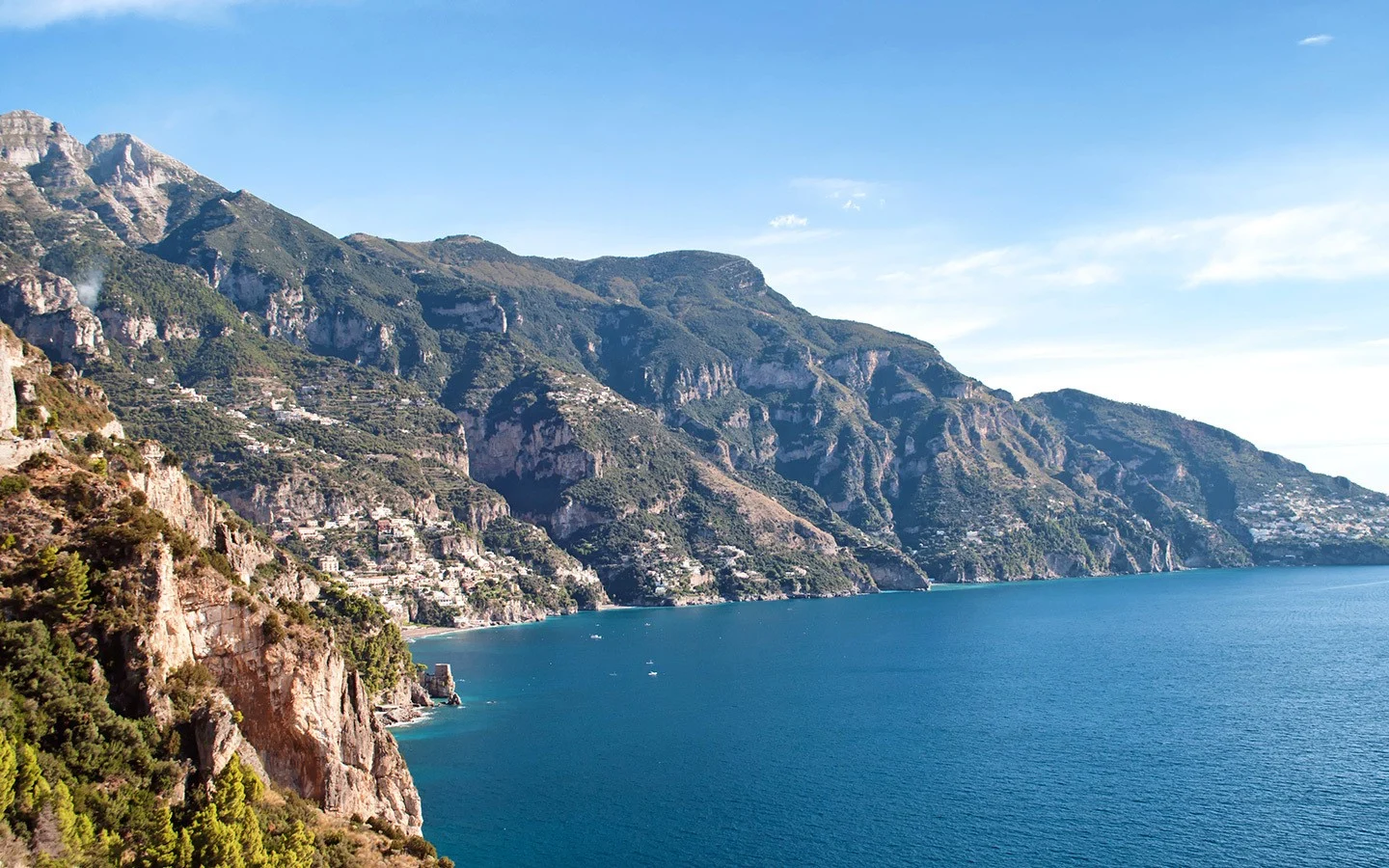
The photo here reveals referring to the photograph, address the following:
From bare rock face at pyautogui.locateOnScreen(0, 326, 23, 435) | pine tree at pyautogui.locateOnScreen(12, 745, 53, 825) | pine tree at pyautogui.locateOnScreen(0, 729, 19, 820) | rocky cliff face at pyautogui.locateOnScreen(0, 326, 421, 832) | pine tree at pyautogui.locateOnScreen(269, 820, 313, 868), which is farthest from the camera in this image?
bare rock face at pyautogui.locateOnScreen(0, 326, 23, 435)

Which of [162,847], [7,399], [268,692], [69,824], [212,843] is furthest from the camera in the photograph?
[7,399]

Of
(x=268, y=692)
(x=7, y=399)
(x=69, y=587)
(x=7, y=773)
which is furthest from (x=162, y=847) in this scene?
(x=7, y=399)

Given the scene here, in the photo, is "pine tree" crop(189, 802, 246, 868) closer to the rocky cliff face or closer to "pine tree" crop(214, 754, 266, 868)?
"pine tree" crop(214, 754, 266, 868)

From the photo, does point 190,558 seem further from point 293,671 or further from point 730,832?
point 730,832

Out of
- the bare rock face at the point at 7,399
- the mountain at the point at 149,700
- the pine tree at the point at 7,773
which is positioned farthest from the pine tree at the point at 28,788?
the bare rock face at the point at 7,399

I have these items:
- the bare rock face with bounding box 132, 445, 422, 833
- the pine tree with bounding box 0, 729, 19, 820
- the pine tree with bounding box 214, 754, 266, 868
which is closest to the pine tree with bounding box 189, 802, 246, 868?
the pine tree with bounding box 214, 754, 266, 868

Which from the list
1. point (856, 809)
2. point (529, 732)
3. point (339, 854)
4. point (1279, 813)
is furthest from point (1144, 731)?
point (339, 854)

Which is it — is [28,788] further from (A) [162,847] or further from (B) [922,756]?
(B) [922,756]
